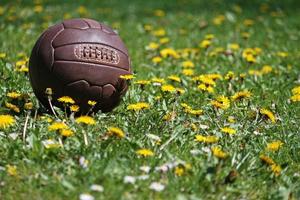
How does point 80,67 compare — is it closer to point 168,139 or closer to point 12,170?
point 168,139

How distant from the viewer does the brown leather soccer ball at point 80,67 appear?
4.35 meters

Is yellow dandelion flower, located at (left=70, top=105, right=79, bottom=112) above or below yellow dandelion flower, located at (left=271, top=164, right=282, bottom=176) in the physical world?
above

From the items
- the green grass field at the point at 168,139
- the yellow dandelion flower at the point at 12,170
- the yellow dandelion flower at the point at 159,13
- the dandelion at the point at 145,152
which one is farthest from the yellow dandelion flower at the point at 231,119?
the yellow dandelion flower at the point at 159,13

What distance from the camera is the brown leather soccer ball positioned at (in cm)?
435

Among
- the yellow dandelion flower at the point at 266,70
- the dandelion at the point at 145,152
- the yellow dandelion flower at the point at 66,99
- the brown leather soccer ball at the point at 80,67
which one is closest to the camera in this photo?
the dandelion at the point at 145,152

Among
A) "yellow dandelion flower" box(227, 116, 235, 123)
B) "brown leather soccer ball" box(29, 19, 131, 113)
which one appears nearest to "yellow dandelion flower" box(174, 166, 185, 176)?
"yellow dandelion flower" box(227, 116, 235, 123)

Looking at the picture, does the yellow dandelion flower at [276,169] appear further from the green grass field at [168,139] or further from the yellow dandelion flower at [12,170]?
the yellow dandelion flower at [12,170]

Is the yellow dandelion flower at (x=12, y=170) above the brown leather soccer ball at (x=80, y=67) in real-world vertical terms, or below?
below

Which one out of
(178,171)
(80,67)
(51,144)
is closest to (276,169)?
(178,171)

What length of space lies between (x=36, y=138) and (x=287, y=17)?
8166 mm

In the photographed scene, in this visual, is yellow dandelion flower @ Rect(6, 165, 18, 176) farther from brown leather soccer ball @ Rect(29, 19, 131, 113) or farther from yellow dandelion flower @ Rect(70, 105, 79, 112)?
brown leather soccer ball @ Rect(29, 19, 131, 113)

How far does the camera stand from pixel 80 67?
435 cm

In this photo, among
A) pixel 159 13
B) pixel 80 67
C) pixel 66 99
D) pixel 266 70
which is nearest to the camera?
pixel 66 99

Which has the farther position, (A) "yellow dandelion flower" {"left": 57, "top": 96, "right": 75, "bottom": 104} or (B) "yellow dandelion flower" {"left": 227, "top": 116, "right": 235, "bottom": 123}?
(B) "yellow dandelion flower" {"left": 227, "top": 116, "right": 235, "bottom": 123}
